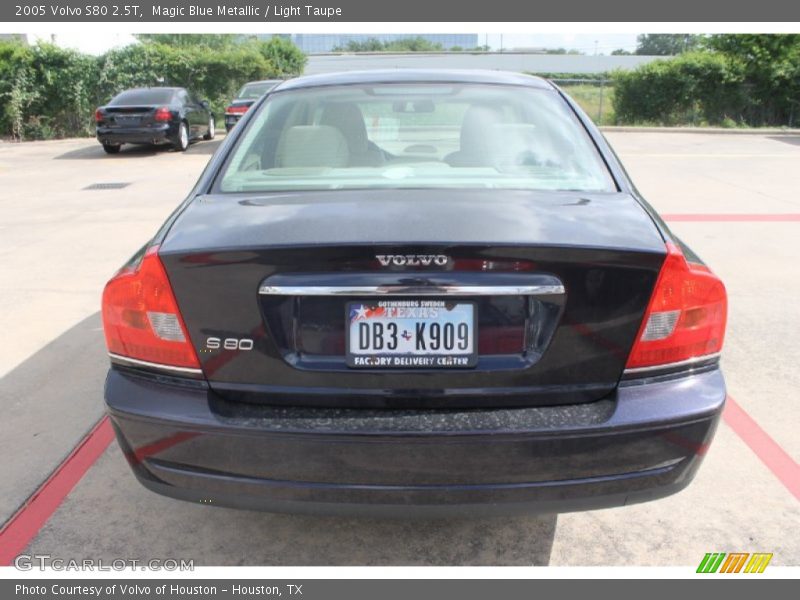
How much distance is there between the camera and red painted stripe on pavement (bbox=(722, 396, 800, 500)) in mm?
3047

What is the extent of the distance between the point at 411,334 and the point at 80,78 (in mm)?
21754

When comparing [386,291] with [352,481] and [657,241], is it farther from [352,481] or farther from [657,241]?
[657,241]

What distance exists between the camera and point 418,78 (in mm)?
3410

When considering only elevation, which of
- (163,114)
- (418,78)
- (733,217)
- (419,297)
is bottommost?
(733,217)

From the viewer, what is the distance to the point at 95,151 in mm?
17281

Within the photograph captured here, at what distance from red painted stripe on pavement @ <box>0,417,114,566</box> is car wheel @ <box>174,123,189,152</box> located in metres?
13.8

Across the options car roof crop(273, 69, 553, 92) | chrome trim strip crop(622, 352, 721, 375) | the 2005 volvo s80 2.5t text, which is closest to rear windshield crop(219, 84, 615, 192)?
car roof crop(273, 69, 553, 92)

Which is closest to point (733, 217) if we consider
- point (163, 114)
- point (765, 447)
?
point (765, 447)

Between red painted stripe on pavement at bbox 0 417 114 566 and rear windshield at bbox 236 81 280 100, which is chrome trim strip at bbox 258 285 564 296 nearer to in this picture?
red painted stripe on pavement at bbox 0 417 114 566

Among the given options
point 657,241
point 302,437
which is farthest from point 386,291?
point 657,241

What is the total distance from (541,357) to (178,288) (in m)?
1.07

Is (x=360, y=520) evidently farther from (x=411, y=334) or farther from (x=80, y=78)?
(x=80, y=78)

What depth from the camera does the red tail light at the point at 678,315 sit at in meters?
2.13

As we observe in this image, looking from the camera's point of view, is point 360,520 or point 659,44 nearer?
point 360,520
